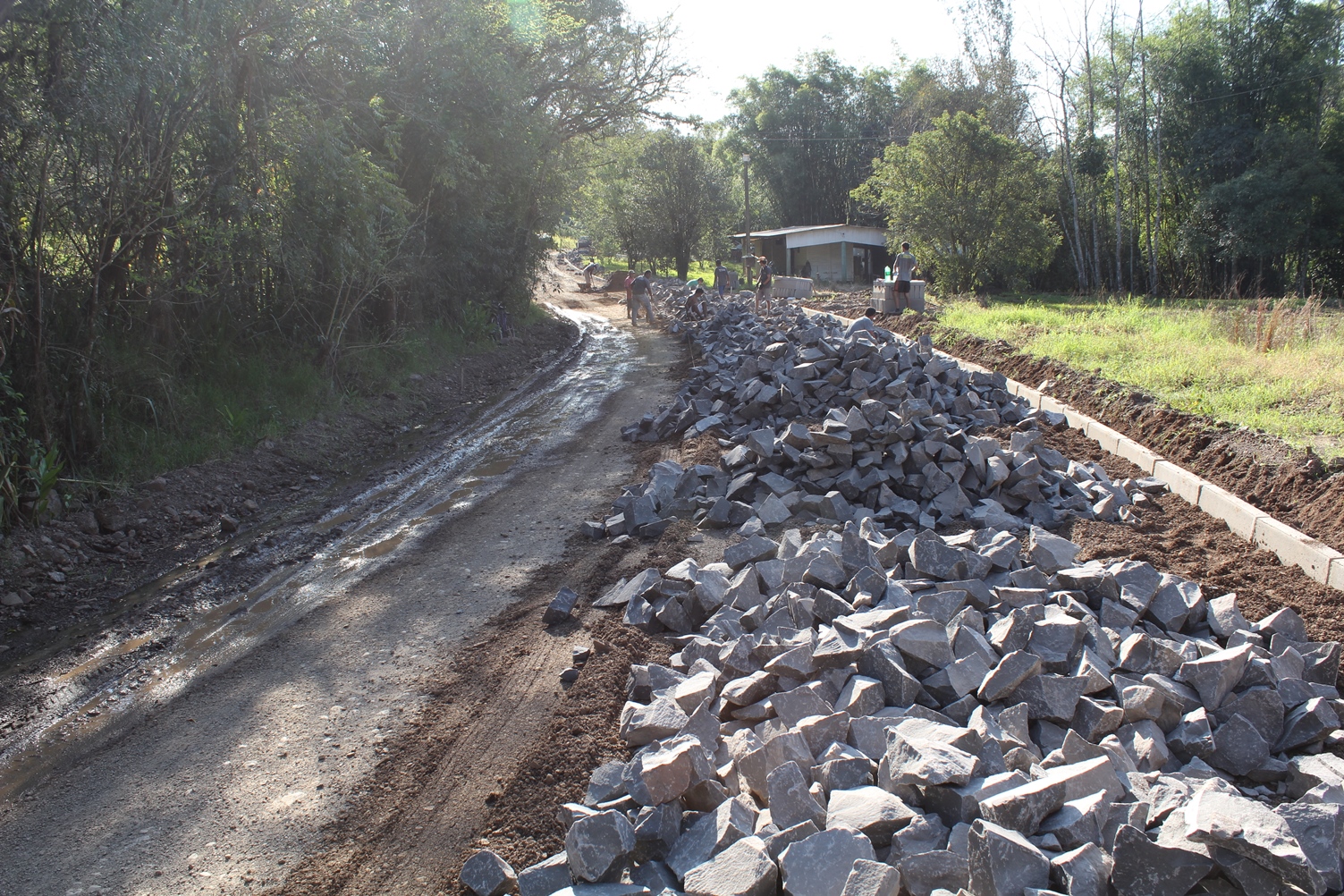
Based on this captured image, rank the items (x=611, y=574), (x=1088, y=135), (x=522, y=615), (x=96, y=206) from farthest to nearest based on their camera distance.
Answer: (x=1088, y=135) → (x=96, y=206) → (x=611, y=574) → (x=522, y=615)

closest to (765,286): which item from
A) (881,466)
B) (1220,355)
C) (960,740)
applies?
(1220,355)

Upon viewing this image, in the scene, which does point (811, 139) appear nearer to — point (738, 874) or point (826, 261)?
point (826, 261)

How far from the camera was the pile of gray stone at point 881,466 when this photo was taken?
22.0ft

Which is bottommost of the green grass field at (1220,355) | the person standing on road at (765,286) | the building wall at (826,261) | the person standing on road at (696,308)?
the green grass field at (1220,355)

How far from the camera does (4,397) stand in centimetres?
716

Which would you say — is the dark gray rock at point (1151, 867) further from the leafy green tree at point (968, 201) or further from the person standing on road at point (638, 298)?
the leafy green tree at point (968, 201)

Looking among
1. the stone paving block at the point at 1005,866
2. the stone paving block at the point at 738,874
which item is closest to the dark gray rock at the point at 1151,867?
the stone paving block at the point at 1005,866

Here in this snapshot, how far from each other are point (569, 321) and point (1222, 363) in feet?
61.2

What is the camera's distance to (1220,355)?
9.98 meters

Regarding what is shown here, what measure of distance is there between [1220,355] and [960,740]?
924 centimetres

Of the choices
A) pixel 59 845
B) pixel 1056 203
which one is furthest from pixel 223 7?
pixel 1056 203

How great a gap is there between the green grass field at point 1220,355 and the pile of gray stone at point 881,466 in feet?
5.04

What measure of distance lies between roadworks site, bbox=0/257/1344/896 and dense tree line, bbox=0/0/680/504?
192cm

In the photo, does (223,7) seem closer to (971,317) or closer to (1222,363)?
(1222,363)
